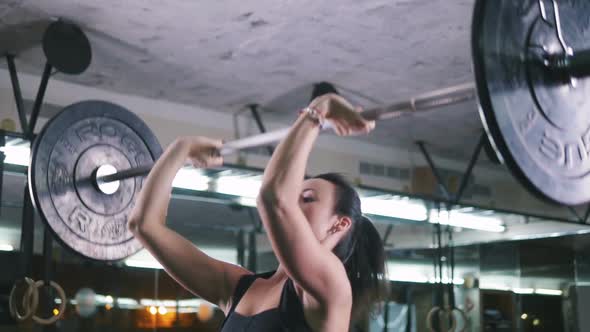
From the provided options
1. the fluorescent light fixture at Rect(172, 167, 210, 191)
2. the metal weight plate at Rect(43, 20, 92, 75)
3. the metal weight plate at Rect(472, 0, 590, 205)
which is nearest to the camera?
the metal weight plate at Rect(472, 0, 590, 205)

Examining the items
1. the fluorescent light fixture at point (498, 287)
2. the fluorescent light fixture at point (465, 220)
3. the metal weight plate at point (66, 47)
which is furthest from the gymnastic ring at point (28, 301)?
the fluorescent light fixture at point (498, 287)

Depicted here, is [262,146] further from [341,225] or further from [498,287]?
[498,287]

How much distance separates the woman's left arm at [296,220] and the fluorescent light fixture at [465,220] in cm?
390

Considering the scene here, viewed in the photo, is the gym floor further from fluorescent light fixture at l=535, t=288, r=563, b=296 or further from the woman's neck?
the woman's neck

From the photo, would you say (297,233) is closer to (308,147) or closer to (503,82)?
(308,147)

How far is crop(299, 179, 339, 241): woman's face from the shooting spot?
1.90m

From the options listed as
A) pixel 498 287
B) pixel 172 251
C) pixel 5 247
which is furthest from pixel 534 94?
pixel 498 287

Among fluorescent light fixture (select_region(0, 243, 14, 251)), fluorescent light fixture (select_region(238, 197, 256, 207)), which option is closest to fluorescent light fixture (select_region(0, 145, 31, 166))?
fluorescent light fixture (select_region(0, 243, 14, 251))

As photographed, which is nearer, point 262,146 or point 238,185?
point 262,146

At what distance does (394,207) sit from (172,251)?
361 centimetres

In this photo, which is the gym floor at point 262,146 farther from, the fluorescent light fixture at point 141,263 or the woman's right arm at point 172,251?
the woman's right arm at point 172,251

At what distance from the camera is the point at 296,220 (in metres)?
1.64

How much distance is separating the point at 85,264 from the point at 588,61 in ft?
13.7

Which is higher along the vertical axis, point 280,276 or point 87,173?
point 87,173
